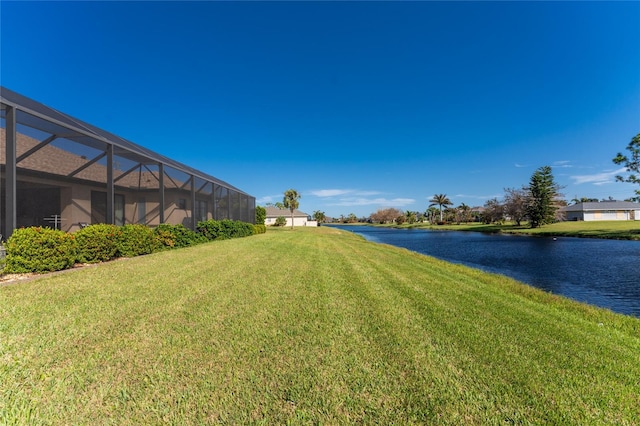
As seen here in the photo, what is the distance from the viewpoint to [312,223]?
2776 inches

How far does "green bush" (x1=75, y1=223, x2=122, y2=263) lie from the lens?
24.1 ft

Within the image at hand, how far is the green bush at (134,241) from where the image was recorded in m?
8.83

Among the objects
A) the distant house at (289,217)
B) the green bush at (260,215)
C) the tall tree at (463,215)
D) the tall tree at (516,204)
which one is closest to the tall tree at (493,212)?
the tall tree at (516,204)

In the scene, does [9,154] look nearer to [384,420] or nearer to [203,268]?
[203,268]

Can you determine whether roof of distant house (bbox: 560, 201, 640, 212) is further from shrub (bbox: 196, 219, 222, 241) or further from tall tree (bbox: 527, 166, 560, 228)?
shrub (bbox: 196, 219, 222, 241)

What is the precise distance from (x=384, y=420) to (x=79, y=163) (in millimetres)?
13208

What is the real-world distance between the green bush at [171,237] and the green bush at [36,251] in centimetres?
402

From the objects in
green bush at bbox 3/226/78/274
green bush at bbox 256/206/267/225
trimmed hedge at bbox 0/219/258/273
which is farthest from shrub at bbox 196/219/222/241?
green bush at bbox 256/206/267/225

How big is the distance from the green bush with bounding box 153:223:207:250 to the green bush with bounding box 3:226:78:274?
158 inches

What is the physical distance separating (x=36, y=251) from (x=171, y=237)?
5.55 m

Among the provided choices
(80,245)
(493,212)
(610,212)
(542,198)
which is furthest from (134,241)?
(610,212)

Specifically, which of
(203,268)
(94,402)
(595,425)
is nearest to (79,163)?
(203,268)

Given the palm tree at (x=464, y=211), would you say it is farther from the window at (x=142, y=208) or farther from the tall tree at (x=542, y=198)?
the window at (x=142, y=208)

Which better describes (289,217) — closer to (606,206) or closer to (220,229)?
(220,229)
